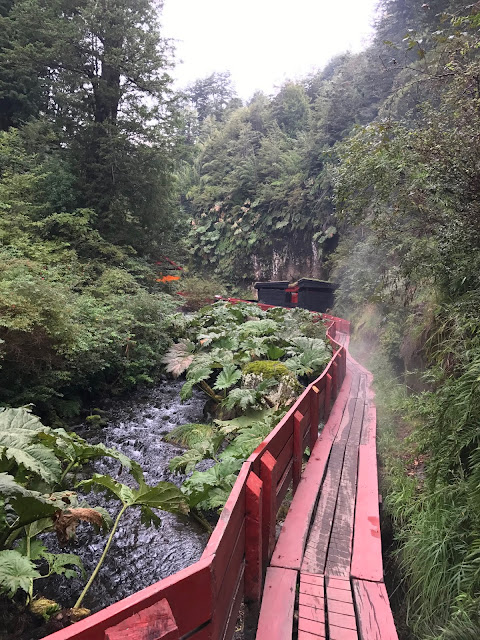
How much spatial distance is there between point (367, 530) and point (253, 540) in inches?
55.6

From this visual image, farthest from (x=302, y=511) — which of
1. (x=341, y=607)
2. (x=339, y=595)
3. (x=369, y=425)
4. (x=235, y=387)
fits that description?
(x=235, y=387)

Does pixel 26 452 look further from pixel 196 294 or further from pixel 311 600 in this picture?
pixel 196 294

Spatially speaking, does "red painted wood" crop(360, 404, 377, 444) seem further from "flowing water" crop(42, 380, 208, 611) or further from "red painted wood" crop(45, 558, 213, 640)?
"red painted wood" crop(45, 558, 213, 640)

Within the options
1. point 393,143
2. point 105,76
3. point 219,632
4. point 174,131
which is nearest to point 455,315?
point 393,143

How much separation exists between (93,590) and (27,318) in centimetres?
414

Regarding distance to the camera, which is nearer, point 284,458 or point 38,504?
point 38,504

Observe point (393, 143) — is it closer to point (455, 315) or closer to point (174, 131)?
point (455, 315)

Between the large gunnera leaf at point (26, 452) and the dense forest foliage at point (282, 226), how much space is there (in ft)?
9.21

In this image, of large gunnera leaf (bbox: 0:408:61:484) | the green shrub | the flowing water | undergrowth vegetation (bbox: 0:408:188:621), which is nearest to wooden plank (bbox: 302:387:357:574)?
undergrowth vegetation (bbox: 0:408:188:621)

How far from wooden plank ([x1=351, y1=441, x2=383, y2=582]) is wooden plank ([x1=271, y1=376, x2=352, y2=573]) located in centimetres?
41

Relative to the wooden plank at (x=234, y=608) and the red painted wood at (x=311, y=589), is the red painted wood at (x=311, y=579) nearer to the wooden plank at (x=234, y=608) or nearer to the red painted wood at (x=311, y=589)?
the red painted wood at (x=311, y=589)

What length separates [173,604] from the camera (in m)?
1.52

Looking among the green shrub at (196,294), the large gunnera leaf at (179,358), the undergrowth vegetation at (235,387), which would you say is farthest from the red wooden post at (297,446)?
the green shrub at (196,294)

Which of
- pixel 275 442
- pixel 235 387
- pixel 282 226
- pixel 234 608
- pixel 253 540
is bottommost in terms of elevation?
pixel 235 387
